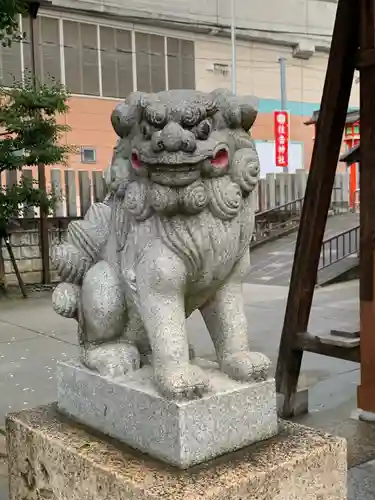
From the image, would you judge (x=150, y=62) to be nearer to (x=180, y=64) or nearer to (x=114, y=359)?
(x=180, y=64)

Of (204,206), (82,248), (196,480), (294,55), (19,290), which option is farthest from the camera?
(294,55)

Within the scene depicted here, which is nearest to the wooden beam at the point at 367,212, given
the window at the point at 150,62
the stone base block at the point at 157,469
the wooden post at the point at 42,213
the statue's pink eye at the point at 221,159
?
the stone base block at the point at 157,469

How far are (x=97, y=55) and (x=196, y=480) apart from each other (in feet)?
46.5

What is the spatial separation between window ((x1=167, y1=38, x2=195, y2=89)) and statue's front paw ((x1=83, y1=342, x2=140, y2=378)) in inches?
565

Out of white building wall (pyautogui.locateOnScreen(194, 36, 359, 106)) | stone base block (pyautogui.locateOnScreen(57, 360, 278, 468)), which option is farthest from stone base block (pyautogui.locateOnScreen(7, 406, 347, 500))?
white building wall (pyautogui.locateOnScreen(194, 36, 359, 106))

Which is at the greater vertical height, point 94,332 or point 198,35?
point 198,35

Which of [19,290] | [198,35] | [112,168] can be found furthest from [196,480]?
[198,35]

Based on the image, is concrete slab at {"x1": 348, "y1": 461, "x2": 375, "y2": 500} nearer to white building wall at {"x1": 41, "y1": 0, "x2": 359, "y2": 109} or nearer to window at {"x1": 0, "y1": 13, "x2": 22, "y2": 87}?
window at {"x1": 0, "y1": 13, "x2": 22, "y2": 87}

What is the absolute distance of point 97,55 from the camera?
14539mm

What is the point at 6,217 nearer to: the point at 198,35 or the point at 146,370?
the point at 146,370

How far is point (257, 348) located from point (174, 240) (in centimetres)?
394

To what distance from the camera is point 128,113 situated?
169 cm

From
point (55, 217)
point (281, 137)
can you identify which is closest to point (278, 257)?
point (55, 217)

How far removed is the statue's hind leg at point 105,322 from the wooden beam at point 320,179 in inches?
72.8
